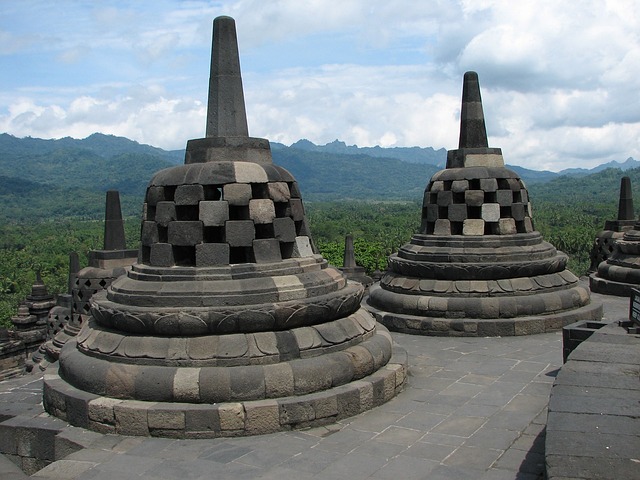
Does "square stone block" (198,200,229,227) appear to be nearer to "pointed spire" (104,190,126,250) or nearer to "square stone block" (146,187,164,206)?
"square stone block" (146,187,164,206)

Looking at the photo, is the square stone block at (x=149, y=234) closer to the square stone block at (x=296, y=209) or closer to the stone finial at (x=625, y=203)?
the square stone block at (x=296, y=209)

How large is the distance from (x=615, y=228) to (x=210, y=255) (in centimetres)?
1268

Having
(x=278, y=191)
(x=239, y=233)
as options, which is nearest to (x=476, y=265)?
(x=278, y=191)

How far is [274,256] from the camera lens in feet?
22.6

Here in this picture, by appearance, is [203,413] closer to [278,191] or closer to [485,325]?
[278,191]

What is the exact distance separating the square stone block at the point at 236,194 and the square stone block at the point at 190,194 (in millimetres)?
237

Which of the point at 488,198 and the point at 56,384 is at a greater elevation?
the point at 488,198

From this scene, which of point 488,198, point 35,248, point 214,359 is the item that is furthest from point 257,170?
point 35,248

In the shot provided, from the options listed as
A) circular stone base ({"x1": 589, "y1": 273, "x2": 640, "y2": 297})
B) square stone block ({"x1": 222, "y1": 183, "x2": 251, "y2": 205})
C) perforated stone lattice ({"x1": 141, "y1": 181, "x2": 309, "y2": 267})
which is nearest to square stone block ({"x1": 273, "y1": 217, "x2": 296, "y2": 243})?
perforated stone lattice ({"x1": 141, "y1": 181, "x2": 309, "y2": 267})

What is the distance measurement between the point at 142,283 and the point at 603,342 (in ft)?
14.6

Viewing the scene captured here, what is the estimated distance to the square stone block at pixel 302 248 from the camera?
721cm

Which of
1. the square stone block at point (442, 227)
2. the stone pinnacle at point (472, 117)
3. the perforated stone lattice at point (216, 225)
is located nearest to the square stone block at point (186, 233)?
the perforated stone lattice at point (216, 225)

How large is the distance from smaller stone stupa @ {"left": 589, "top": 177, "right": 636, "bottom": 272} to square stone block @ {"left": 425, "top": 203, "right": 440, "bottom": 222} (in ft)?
22.6

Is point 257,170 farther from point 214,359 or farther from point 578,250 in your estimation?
point 578,250
